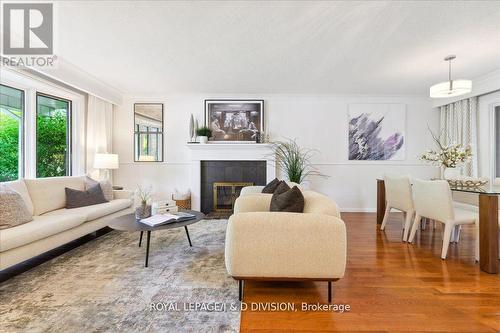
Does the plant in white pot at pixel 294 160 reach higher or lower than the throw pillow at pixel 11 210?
higher

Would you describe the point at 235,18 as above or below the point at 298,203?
above

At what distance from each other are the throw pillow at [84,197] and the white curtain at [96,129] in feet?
3.78

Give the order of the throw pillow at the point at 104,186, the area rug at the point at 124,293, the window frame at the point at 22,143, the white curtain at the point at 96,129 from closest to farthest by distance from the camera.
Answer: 1. the area rug at the point at 124,293
2. the window frame at the point at 22,143
3. the throw pillow at the point at 104,186
4. the white curtain at the point at 96,129

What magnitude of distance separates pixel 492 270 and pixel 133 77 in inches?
206

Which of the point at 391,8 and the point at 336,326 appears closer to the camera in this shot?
the point at 336,326

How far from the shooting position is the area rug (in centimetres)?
158

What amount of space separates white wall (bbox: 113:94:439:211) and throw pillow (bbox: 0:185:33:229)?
8.49 feet

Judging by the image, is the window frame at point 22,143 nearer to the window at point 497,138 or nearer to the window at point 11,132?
Result: the window at point 11,132

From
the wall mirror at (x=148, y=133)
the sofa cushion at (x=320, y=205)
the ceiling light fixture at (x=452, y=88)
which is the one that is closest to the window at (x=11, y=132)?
the wall mirror at (x=148, y=133)

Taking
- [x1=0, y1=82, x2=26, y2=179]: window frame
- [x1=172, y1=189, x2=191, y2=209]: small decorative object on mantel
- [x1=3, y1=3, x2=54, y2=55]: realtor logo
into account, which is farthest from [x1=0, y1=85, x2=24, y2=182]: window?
[x1=172, y1=189, x2=191, y2=209]: small decorative object on mantel

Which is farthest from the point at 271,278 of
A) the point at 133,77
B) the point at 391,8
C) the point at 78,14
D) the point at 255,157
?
the point at 133,77

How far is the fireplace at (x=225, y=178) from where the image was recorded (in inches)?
193

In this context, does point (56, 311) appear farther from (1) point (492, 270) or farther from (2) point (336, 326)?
(1) point (492, 270)

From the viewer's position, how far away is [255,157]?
4.81 m
